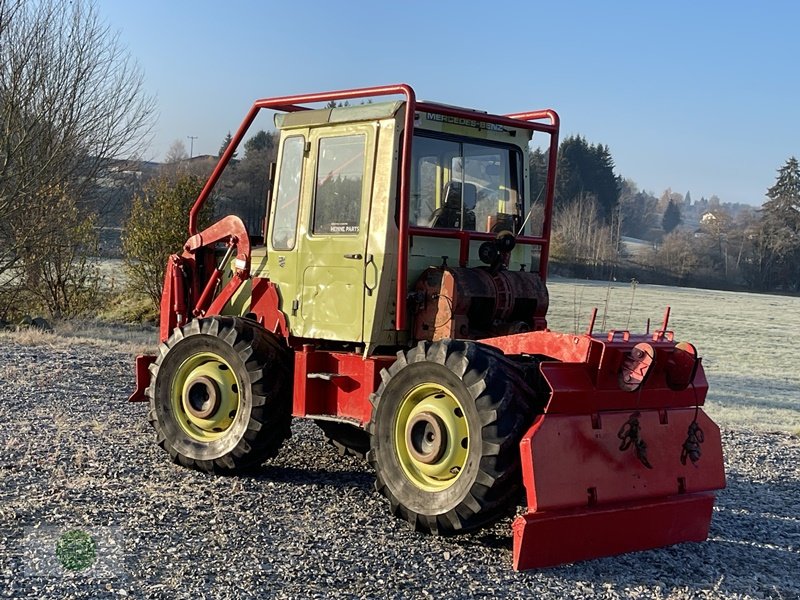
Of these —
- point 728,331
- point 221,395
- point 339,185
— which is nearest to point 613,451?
point 339,185

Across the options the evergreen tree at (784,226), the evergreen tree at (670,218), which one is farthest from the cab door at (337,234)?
the evergreen tree at (670,218)

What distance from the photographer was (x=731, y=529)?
7141 mm

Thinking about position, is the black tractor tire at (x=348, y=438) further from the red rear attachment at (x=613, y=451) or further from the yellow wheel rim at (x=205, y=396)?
the red rear attachment at (x=613, y=451)

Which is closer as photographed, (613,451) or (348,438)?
(613,451)

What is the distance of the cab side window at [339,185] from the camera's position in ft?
24.1

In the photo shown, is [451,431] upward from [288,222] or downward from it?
downward

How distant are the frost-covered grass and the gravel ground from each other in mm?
2041

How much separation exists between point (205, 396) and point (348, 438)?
1.49 meters

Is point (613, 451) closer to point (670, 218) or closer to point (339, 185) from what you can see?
point (339, 185)

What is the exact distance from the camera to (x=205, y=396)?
26.0ft

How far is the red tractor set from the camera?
5891 mm

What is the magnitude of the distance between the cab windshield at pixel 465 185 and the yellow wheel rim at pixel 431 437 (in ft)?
5.07

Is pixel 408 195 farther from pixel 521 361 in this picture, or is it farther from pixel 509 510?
pixel 509 510

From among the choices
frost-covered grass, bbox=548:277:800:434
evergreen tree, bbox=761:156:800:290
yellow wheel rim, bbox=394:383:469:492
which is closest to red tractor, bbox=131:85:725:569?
yellow wheel rim, bbox=394:383:469:492
